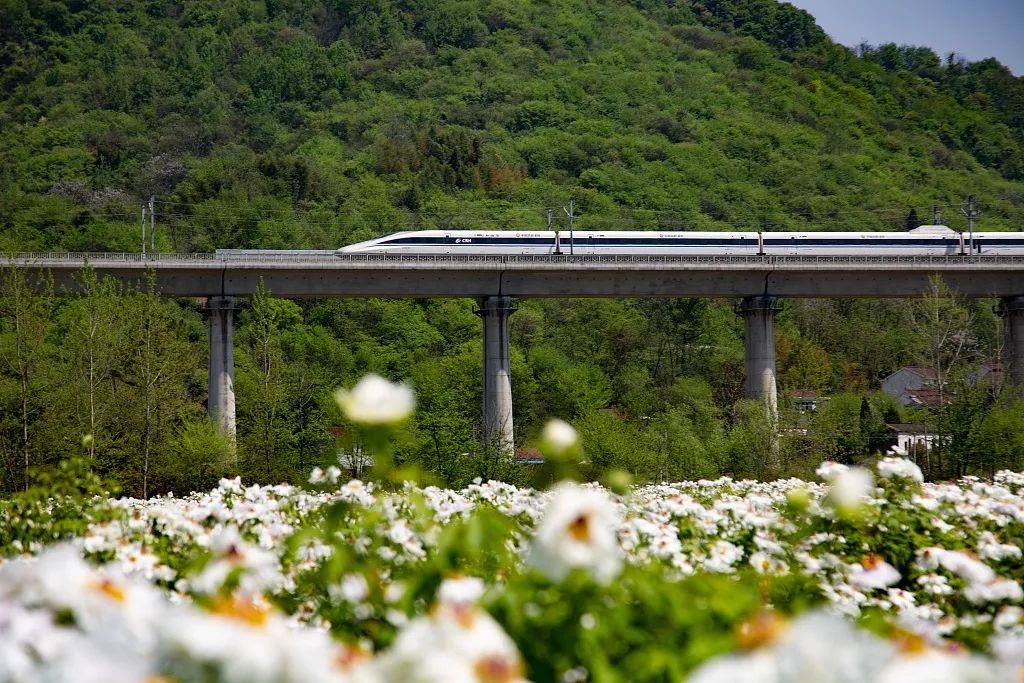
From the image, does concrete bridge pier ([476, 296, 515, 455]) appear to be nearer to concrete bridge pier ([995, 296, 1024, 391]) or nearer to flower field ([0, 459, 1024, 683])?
concrete bridge pier ([995, 296, 1024, 391])

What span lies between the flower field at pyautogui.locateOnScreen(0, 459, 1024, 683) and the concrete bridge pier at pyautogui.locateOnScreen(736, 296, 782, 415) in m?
46.5

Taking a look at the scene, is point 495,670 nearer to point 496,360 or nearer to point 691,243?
point 496,360

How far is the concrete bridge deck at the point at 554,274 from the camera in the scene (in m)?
49.2

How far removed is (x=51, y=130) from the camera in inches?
4508

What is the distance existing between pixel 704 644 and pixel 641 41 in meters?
146

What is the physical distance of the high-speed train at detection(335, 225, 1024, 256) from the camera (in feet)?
178

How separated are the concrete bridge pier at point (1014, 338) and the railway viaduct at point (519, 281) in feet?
0.16

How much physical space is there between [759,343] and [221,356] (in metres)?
24.6

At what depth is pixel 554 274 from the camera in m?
52.4

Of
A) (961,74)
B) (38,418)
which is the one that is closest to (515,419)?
(38,418)

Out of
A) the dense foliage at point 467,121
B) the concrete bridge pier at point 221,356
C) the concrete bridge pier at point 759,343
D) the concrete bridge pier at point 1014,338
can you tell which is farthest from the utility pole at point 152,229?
the concrete bridge pier at point 1014,338

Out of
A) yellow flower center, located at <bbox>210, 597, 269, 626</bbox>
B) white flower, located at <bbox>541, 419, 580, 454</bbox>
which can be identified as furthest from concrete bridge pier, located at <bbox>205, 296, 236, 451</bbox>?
yellow flower center, located at <bbox>210, 597, 269, 626</bbox>

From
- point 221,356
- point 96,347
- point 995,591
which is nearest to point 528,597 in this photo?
point 995,591

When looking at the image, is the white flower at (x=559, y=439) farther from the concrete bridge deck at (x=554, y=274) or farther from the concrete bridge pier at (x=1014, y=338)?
the concrete bridge pier at (x=1014, y=338)
